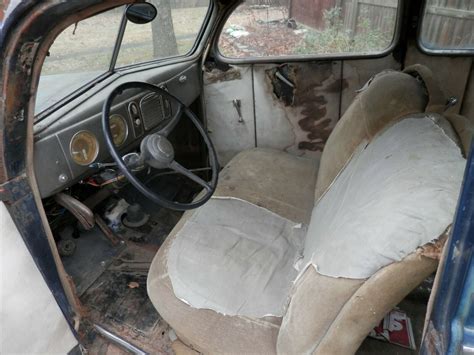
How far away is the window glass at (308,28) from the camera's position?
2377 millimetres

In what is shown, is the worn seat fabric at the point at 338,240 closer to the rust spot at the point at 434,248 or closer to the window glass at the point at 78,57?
the rust spot at the point at 434,248

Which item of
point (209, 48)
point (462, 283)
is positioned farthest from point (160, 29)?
point (462, 283)

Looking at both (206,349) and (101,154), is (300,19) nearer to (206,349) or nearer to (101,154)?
(101,154)

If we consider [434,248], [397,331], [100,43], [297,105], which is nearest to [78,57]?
[100,43]

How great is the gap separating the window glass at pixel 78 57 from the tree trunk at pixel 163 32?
397mm

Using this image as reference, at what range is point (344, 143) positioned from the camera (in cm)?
179

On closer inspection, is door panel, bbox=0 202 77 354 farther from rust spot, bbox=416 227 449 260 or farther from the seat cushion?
rust spot, bbox=416 227 449 260

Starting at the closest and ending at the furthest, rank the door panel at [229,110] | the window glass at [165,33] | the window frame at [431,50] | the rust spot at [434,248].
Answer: the rust spot at [434,248], the window glass at [165,33], the window frame at [431,50], the door panel at [229,110]

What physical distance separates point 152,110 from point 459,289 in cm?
168

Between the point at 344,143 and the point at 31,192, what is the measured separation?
1.28 m

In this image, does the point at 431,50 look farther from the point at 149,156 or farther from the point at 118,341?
the point at 118,341

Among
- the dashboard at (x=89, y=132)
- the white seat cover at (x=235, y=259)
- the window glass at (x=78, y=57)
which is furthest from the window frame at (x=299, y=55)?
the white seat cover at (x=235, y=259)

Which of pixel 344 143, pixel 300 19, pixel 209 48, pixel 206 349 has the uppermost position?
pixel 300 19

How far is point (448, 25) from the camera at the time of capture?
7.50ft
